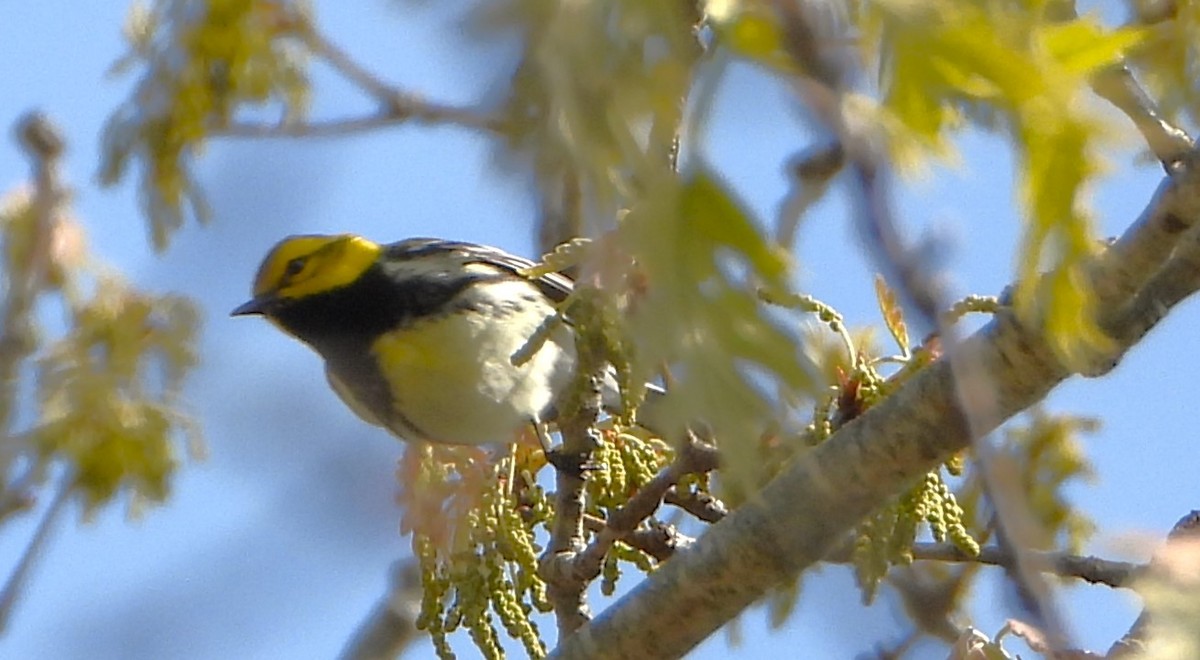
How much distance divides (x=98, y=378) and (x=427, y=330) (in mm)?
1180

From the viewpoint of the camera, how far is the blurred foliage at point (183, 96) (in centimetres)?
247

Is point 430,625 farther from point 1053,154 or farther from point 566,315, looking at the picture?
point 1053,154

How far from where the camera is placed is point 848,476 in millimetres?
1961

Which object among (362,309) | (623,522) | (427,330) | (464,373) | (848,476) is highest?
(362,309)

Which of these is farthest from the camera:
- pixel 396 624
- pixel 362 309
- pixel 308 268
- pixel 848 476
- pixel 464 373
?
pixel 308 268

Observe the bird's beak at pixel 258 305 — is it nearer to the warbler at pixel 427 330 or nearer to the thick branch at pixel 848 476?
the warbler at pixel 427 330

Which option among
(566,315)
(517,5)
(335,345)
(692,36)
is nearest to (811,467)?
(566,315)

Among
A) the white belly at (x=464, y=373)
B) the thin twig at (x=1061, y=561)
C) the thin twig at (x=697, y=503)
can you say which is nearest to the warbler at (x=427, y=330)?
the white belly at (x=464, y=373)

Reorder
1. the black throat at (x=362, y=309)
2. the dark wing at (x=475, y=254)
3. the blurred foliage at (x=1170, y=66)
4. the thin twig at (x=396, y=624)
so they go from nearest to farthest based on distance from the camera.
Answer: the blurred foliage at (x=1170, y=66) → the thin twig at (x=396, y=624) → the black throat at (x=362, y=309) → the dark wing at (x=475, y=254)

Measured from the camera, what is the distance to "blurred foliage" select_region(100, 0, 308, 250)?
247 cm

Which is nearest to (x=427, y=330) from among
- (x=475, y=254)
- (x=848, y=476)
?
(x=475, y=254)

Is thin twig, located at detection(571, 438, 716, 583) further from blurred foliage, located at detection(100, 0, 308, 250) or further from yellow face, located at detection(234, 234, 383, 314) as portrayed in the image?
yellow face, located at detection(234, 234, 383, 314)

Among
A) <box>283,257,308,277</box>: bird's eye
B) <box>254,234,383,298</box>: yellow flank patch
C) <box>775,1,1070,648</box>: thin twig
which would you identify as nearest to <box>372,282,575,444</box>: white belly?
<box>254,234,383,298</box>: yellow flank patch

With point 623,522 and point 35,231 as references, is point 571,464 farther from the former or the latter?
point 35,231
